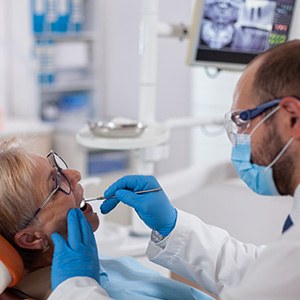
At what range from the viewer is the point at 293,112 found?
1.28 metres

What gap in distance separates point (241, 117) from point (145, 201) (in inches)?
12.6

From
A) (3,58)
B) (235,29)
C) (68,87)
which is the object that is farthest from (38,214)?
(68,87)

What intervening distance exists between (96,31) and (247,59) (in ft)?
8.10

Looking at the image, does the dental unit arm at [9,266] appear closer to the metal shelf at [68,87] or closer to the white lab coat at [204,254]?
the white lab coat at [204,254]

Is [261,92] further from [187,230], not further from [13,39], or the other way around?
[13,39]

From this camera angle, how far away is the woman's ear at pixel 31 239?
58.1 inches

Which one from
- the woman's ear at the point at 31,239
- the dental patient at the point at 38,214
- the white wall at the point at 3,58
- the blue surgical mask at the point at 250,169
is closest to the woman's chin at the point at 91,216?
the dental patient at the point at 38,214

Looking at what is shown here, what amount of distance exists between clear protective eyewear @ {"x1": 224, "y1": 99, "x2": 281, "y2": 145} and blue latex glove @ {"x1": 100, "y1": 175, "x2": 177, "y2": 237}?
24 cm

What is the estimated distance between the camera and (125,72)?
4.80m

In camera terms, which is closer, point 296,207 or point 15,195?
point 296,207

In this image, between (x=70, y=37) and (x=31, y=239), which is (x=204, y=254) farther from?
(x=70, y=37)

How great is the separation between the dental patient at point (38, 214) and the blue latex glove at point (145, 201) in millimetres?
78

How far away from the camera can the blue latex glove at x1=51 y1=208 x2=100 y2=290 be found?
1.36 metres

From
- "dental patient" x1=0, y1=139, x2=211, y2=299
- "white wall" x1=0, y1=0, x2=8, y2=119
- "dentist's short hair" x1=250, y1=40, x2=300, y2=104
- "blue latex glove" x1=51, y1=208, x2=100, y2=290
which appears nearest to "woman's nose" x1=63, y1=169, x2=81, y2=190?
"dental patient" x1=0, y1=139, x2=211, y2=299
